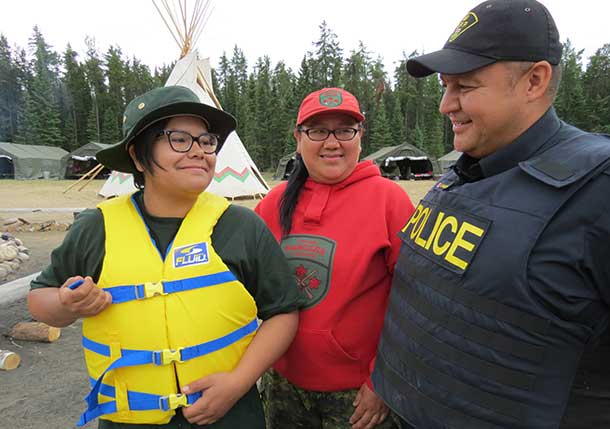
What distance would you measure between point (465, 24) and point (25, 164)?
118ft

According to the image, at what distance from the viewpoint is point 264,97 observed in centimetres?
4925

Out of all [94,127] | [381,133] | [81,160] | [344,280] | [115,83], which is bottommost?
[81,160]

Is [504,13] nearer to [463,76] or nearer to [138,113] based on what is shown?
[463,76]

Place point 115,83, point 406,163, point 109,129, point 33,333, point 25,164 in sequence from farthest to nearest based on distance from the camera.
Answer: point 115,83 < point 109,129 < point 406,163 < point 25,164 < point 33,333

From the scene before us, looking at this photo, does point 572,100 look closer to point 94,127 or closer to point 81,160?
point 81,160

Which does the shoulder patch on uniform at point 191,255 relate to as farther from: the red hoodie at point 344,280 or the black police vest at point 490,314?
the black police vest at point 490,314

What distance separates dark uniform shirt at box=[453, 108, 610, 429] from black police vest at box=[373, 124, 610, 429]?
3 cm

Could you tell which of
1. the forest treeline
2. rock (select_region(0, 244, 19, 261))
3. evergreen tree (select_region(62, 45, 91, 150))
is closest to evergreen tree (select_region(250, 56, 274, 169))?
the forest treeline

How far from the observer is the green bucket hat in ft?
4.80

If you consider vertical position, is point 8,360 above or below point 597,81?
below

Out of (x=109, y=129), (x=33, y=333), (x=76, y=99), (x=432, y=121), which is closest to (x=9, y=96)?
(x=76, y=99)

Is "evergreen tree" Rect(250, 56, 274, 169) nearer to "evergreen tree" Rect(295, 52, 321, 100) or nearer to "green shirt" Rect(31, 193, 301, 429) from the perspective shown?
"evergreen tree" Rect(295, 52, 321, 100)

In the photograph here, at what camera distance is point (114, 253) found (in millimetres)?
1442

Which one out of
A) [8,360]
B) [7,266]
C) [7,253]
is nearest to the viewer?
[8,360]
